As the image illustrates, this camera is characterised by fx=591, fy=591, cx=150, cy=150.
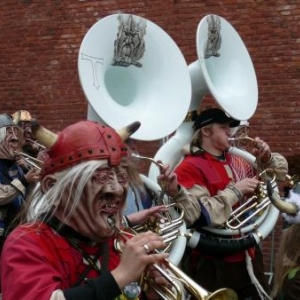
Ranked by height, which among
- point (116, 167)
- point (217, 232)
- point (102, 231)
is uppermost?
point (116, 167)

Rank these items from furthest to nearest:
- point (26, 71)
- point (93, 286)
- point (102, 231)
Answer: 1. point (26, 71)
2. point (102, 231)
3. point (93, 286)

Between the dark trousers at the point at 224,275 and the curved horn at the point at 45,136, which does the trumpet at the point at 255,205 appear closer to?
the dark trousers at the point at 224,275

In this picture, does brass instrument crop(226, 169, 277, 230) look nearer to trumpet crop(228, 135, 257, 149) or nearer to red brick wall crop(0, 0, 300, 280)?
trumpet crop(228, 135, 257, 149)

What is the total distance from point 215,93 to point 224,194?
86cm

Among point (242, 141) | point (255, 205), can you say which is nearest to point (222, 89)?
point (242, 141)

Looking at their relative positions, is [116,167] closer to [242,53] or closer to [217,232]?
[217,232]

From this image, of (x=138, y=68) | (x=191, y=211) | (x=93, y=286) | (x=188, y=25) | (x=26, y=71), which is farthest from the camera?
(x=26, y=71)

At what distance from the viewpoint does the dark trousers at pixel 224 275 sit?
3658mm

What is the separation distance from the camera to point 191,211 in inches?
133

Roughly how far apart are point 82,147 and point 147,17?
548 cm

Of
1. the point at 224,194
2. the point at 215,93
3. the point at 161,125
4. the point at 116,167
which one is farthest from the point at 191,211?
the point at 116,167

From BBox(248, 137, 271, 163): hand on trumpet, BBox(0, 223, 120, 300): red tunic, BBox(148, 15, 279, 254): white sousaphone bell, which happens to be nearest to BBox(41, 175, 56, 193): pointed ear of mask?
BBox(0, 223, 120, 300): red tunic

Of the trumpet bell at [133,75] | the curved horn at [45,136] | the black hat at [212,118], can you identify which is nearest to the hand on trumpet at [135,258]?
the curved horn at [45,136]

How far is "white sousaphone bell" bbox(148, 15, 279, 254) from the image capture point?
374 cm
